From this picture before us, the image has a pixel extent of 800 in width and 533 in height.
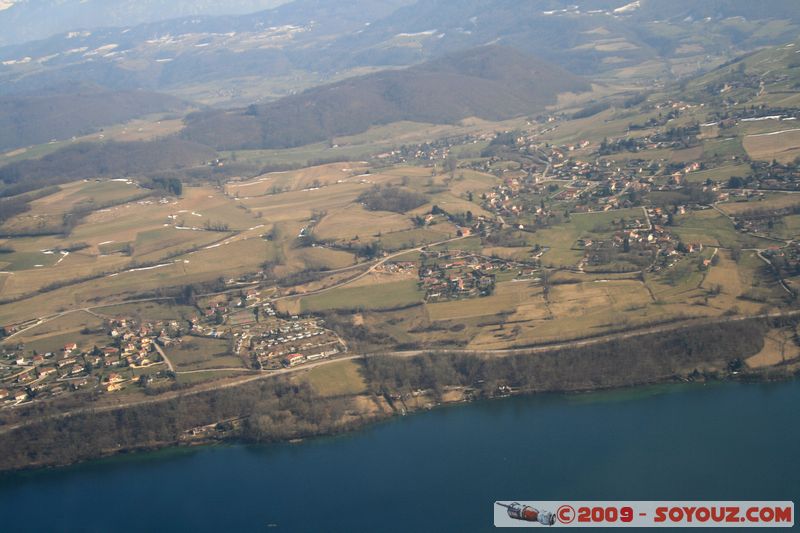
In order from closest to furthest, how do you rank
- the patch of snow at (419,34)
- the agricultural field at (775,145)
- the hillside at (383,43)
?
the agricultural field at (775,145) < the hillside at (383,43) < the patch of snow at (419,34)

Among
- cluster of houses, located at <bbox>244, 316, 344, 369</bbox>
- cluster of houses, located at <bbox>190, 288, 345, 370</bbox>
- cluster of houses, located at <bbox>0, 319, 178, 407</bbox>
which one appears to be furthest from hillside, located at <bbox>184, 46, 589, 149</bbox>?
cluster of houses, located at <bbox>244, 316, 344, 369</bbox>

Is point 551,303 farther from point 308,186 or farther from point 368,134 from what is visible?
point 368,134

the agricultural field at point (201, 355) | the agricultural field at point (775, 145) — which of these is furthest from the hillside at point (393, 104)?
the agricultural field at point (201, 355)

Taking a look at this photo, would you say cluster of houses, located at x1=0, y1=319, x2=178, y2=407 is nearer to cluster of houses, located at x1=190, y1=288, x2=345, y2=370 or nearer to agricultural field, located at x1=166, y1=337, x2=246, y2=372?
agricultural field, located at x1=166, y1=337, x2=246, y2=372

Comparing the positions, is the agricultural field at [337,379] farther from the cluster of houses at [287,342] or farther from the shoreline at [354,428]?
the shoreline at [354,428]

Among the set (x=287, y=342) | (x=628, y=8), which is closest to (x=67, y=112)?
(x=287, y=342)
